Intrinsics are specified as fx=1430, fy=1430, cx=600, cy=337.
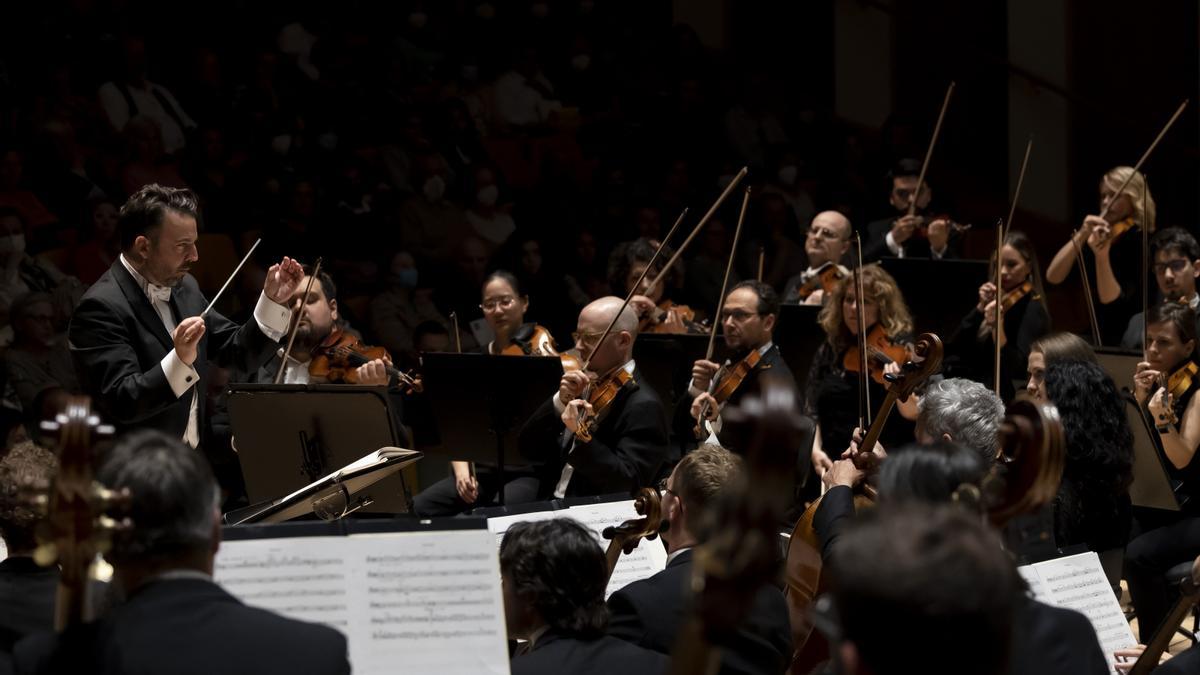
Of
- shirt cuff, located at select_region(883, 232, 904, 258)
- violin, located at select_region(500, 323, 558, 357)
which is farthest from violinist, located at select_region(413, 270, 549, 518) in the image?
shirt cuff, located at select_region(883, 232, 904, 258)

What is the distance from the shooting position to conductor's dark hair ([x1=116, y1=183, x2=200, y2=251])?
386 centimetres

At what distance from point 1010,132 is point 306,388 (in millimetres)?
6565

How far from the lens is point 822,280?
6.36 metres

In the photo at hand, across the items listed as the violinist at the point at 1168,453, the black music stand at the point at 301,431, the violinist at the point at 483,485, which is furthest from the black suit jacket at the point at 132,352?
the violinist at the point at 1168,453

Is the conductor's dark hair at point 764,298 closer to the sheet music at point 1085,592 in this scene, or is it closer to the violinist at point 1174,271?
the violinist at point 1174,271

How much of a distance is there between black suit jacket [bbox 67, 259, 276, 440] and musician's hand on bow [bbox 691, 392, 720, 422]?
170 cm

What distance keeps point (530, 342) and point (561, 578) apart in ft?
10.7

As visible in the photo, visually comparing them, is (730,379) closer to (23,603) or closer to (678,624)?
(678,624)

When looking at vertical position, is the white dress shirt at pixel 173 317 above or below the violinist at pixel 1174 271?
above

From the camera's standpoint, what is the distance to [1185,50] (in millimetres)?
8914

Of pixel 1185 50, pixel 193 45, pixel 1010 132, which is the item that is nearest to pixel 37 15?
pixel 193 45

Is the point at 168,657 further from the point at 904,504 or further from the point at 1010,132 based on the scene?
the point at 1010,132

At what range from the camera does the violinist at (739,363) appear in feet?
17.1

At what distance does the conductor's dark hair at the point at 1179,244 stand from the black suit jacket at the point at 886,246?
102 cm
